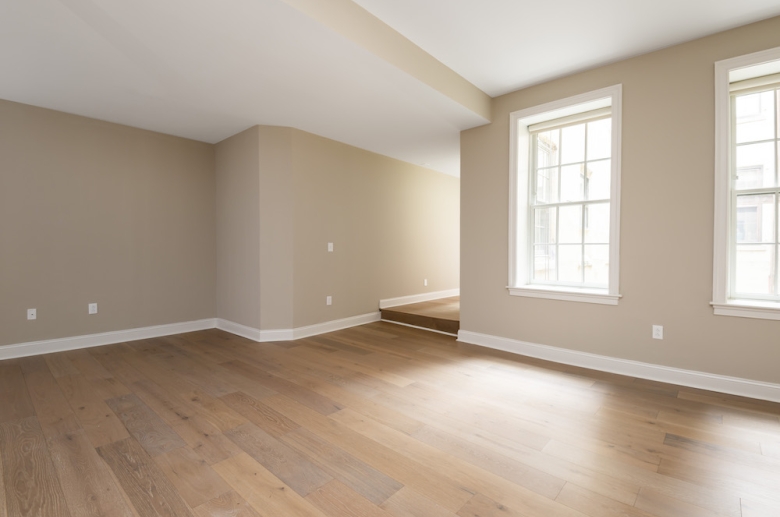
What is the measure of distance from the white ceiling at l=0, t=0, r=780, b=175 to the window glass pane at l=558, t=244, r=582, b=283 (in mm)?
1649

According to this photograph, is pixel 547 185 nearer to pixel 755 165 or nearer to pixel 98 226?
pixel 755 165

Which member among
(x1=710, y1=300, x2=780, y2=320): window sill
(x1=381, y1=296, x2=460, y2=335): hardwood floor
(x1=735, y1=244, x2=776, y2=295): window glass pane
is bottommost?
(x1=381, y1=296, x2=460, y2=335): hardwood floor

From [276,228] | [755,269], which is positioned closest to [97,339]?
[276,228]

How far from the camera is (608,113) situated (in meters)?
3.35

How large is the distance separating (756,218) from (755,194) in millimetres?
181

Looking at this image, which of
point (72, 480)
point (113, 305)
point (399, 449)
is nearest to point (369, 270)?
point (113, 305)

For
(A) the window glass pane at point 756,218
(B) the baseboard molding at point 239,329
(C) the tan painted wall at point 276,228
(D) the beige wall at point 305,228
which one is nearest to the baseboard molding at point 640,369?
(A) the window glass pane at point 756,218

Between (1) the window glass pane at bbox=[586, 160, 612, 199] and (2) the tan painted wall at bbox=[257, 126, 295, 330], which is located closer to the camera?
(1) the window glass pane at bbox=[586, 160, 612, 199]

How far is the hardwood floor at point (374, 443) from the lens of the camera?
5.21ft

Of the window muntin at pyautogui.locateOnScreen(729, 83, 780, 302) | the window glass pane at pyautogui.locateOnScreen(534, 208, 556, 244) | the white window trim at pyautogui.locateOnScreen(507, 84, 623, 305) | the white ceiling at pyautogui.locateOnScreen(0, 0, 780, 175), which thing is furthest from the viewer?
the window glass pane at pyautogui.locateOnScreen(534, 208, 556, 244)

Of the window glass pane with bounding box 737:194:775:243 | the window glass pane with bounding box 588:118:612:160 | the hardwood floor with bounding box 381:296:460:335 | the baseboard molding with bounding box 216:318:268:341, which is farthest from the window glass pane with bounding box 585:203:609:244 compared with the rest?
the baseboard molding with bounding box 216:318:268:341

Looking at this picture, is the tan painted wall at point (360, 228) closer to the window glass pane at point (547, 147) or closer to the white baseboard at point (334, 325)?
the white baseboard at point (334, 325)

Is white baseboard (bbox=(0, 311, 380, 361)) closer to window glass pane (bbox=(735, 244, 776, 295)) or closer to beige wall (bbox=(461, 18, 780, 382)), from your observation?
beige wall (bbox=(461, 18, 780, 382))

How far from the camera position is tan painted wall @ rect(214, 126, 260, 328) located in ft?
14.4
